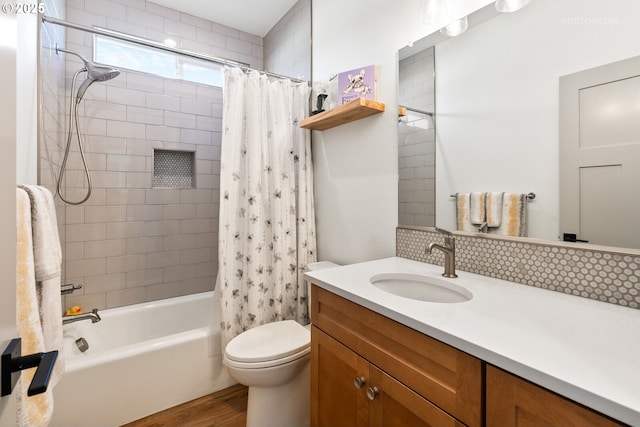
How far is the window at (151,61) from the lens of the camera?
212 cm

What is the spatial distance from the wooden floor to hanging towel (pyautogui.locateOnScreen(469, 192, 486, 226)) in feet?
5.35

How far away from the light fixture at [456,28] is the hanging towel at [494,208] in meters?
0.74

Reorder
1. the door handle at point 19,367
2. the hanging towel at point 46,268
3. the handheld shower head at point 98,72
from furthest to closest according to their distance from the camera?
the handheld shower head at point 98,72, the hanging towel at point 46,268, the door handle at point 19,367

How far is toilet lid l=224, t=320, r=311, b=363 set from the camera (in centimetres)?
131

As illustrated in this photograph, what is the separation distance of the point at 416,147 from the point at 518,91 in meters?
0.47

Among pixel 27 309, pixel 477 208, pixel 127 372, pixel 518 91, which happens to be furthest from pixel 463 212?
pixel 127 372

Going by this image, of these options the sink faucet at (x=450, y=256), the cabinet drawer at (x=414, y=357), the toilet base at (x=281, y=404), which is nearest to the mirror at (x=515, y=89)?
the sink faucet at (x=450, y=256)

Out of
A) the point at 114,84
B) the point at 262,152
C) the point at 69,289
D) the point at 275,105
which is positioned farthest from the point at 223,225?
the point at 114,84

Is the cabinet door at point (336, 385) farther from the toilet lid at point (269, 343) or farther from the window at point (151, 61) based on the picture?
the window at point (151, 61)

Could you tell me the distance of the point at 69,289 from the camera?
5.51 feet

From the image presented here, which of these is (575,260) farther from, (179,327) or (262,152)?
(179,327)

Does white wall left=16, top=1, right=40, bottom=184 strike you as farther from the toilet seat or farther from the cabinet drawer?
the cabinet drawer

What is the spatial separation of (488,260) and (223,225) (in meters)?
1.40

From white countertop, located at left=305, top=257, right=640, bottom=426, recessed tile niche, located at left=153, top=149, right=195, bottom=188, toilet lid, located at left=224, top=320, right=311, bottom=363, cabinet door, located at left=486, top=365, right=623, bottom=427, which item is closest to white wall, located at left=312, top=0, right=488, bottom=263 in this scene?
toilet lid, located at left=224, top=320, right=311, bottom=363
